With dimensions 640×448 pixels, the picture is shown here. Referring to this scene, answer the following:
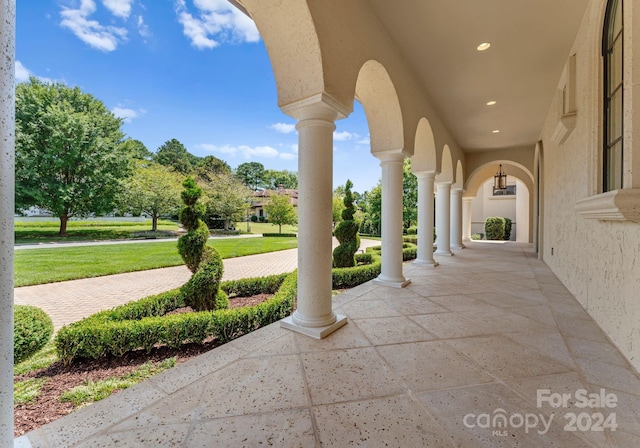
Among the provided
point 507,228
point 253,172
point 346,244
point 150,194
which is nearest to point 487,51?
point 346,244

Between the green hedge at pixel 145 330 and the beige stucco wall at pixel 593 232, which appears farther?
the green hedge at pixel 145 330

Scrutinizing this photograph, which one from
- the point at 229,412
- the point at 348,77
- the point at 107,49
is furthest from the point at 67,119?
the point at 229,412

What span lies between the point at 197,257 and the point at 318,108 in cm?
302

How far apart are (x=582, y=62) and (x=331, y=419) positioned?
18.9 feet

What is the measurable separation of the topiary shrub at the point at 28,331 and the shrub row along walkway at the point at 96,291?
5.21 feet

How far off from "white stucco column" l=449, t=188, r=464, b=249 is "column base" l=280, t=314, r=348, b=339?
8.91 m

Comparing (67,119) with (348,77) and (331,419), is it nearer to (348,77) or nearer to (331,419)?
(348,77)

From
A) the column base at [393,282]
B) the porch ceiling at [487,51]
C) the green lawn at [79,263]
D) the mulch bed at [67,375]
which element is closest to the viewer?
the mulch bed at [67,375]

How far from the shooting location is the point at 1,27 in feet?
3.92

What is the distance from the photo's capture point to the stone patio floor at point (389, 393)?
5.11 feet

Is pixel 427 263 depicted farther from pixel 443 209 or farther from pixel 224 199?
pixel 224 199

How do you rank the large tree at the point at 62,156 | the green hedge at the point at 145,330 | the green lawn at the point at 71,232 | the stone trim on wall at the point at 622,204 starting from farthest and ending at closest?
the green lawn at the point at 71,232
the large tree at the point at 62,156
the green hedge at the point at 145,330
the stone trim on wall at the point at 622,204

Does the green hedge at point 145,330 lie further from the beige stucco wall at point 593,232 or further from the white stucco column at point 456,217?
the white stucco column at point 456,217

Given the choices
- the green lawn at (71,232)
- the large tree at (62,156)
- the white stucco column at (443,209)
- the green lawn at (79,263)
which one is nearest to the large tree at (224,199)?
the green lawn at (71,232)
